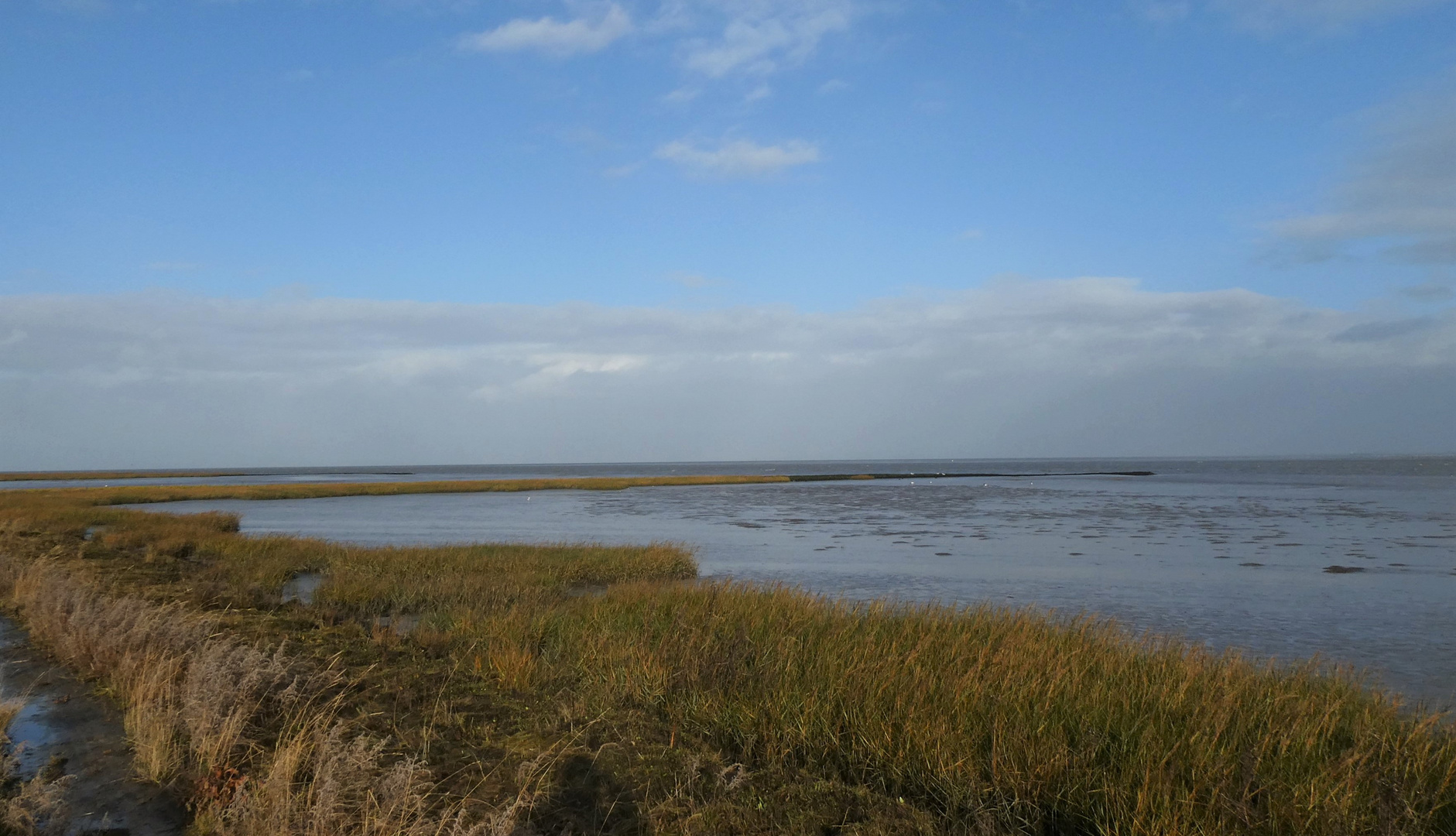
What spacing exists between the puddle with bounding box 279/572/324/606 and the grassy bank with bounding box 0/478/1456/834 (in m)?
4.92

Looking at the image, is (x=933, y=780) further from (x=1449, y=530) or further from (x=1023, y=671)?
(x=1449, y=530)

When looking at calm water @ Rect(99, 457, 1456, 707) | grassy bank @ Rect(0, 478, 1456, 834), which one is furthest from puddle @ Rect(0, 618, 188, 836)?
calm water @ Rect(99, 457, 1456, 707)

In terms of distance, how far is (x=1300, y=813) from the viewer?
18.7 ft

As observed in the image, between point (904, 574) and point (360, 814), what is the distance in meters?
Result: 19.7

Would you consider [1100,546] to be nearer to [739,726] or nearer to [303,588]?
[303,588]

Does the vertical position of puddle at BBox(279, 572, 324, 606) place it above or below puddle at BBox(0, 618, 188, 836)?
below

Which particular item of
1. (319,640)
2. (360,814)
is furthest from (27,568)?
(360,814)

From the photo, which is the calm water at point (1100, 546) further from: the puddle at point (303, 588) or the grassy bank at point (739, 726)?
the puddle at point (303, 588)

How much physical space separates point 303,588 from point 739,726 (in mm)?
16514

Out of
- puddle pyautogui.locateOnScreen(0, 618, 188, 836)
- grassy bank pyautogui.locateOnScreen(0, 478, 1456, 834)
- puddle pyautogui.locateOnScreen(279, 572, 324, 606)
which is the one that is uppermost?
grassy bank pyautogui.locateOnScreen(0, 478, 1456, 834)

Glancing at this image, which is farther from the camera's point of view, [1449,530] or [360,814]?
[1449,530]

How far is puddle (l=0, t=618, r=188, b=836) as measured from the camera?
6621mm

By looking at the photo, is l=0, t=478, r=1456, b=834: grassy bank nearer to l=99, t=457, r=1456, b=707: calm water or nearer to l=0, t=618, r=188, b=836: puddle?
l=0, t=618, r=188, b=836: puddle

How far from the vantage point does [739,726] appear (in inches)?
313
